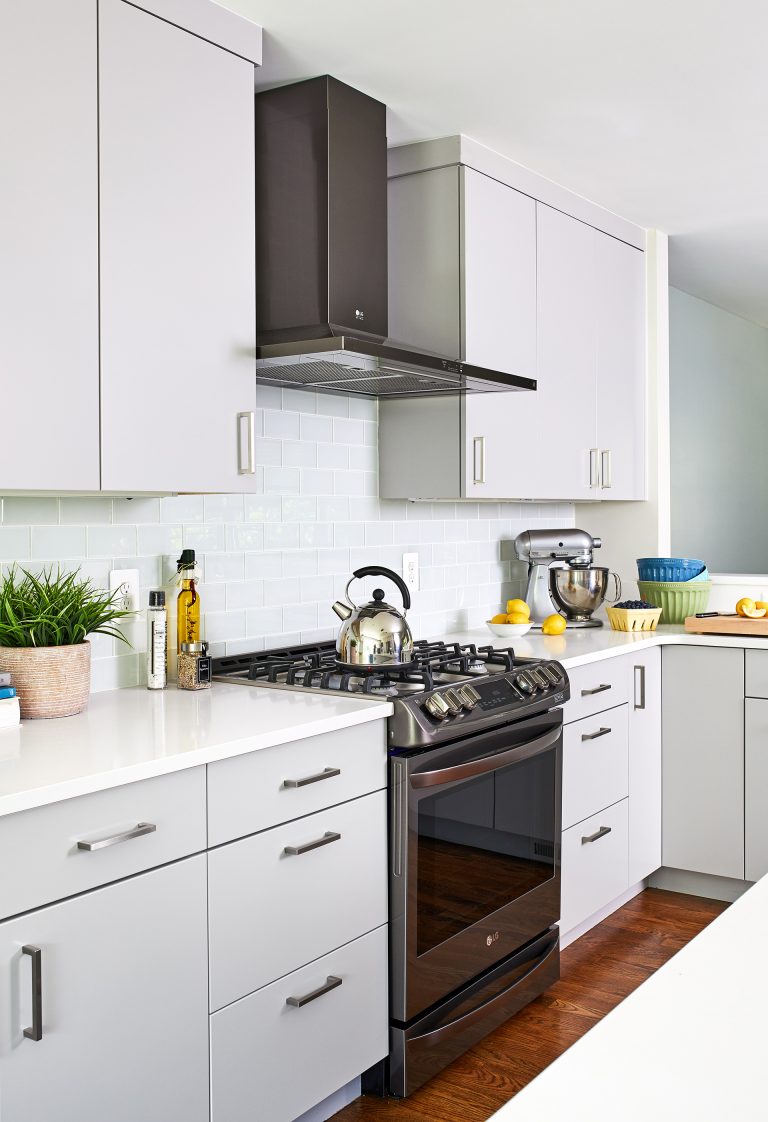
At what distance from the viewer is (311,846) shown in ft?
6.86

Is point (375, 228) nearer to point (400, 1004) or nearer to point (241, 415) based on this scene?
point (241, 415)

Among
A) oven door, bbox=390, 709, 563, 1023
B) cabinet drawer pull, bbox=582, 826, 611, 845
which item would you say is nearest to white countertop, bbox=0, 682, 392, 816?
oven door, bbox=390, 709, 563, 1023

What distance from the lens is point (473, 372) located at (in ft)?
9.30

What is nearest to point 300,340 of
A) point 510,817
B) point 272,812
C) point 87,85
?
point 87,85

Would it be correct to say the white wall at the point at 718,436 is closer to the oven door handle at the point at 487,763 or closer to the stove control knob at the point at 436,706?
the oven door handle at the point at 487,763

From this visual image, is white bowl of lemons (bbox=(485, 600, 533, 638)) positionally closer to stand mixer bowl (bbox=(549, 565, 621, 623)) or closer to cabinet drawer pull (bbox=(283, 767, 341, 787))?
stand mixer bowl (bbox=(549, 565, 621, 623))

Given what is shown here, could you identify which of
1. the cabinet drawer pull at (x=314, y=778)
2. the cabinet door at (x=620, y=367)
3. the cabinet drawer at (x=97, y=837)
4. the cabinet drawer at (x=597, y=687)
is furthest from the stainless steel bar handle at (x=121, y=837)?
the cabinet door at (x=620, y=367)

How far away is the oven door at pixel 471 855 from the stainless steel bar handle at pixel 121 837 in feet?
2.30

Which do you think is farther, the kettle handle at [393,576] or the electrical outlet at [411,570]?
the electrical outlet at [411,570]

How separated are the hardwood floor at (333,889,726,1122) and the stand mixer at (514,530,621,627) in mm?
1069

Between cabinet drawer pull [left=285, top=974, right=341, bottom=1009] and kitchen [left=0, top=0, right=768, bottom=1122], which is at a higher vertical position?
kitchen [left=0, top=0, right=768, bottom=1122]

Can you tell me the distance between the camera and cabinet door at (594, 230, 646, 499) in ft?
12.8

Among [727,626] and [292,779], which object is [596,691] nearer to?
[727,626]

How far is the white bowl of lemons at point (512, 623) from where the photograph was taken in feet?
11.5
